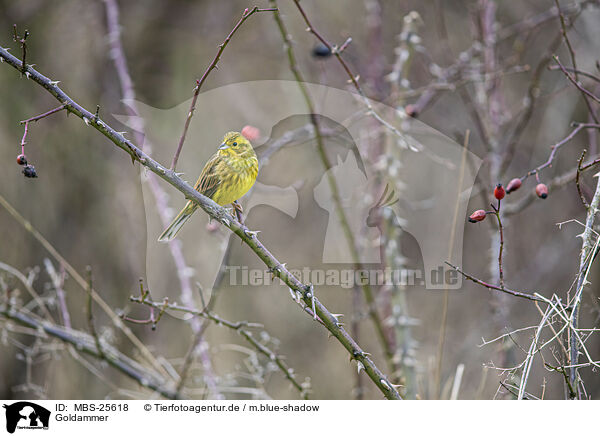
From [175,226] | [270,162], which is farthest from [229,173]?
[270,162]

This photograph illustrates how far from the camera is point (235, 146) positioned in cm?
160

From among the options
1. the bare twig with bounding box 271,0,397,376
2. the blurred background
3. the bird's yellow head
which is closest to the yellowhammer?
the bird's yellow head

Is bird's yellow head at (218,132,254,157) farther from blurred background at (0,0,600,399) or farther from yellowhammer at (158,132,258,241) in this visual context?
blurred background at (0,0,600,399)

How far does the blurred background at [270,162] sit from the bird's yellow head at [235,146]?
2.55ft

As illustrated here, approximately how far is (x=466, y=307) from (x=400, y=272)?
1576 millimetres

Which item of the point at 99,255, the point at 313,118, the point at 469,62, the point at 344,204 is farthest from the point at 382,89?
the point at 99,255

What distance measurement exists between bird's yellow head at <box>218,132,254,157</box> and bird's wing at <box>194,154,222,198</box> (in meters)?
0.03

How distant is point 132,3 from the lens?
322 cm
